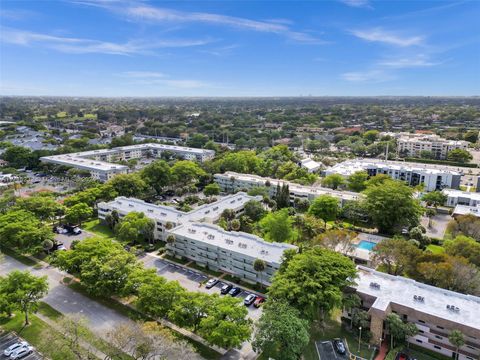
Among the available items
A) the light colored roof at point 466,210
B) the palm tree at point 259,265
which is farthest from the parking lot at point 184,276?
the light colored roof at point 466,210

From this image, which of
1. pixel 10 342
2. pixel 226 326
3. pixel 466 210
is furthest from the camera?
pixel 466 210

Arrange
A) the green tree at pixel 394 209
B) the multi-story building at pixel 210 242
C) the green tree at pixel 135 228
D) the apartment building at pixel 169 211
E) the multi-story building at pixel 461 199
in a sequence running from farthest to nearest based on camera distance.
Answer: the multi-story building at pixel 461 199
the green tree at pixel 394 209
the apartment building at pixel 169 211
the green tree at pixel 135 228
the multi-story building at pixel 210 242

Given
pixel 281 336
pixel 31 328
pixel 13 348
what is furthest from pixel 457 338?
pixel 31 328

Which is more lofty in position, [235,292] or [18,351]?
[235,292]

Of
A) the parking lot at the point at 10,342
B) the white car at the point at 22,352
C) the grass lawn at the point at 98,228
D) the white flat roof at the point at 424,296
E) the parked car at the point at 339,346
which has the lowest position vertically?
the parking lot at the point at 10,342

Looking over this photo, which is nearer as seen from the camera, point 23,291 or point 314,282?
point 314,282

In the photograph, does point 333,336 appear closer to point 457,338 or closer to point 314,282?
point 314,282

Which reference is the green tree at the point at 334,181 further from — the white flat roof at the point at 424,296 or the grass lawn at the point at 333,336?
the grass lawn at the point at 333,336
